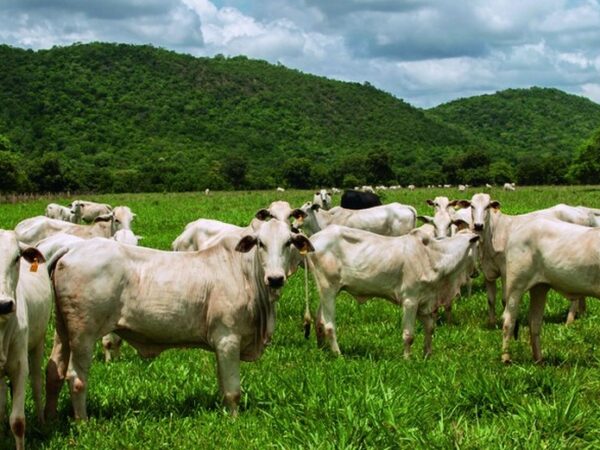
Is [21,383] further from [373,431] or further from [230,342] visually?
[373,431]

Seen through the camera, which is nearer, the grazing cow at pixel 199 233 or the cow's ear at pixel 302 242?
the cow's ear at pixel 302 242

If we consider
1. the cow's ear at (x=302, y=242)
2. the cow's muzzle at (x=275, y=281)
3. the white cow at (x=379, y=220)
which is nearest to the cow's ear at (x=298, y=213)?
the cow's ear at (x=302, y=242)

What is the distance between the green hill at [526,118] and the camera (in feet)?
477

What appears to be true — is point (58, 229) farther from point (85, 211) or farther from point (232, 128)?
point (232, 128)

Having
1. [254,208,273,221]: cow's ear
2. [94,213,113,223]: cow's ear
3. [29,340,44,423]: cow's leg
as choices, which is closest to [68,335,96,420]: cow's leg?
[29,340,44,423]: cow's leg

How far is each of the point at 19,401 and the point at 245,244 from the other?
255 cm

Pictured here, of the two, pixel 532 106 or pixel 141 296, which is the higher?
pixel 532 106

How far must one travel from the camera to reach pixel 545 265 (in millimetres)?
9438

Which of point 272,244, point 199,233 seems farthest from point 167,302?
point 199,233

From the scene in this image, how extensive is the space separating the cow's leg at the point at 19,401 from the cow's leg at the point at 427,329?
5.64 m

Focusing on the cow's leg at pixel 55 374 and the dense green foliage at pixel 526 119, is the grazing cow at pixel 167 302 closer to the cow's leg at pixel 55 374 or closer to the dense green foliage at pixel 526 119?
the cow's leg at pixel 55 374

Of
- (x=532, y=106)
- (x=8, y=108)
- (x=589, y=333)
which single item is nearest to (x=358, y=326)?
(x=589, y=333)

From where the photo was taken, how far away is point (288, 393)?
709 cm

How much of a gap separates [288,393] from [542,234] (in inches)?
174
